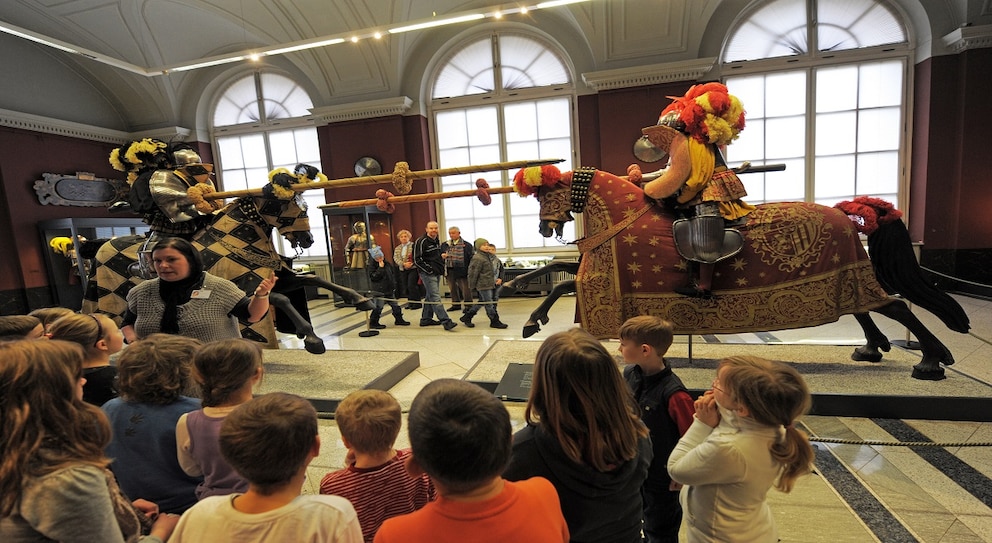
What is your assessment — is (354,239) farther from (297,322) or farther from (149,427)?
(149,427)

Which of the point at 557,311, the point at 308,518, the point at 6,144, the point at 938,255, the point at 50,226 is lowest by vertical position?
the point at 557,311

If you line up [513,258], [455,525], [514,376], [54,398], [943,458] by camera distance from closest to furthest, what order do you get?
[455,525] < [54,398] < [943,458] < [514,376] < [513,258]

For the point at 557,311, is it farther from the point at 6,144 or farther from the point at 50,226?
the point at 6,144

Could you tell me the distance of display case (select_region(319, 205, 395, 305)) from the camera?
8.18 meters

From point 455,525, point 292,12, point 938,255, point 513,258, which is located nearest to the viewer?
point 455,525

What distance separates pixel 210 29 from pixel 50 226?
196 inches

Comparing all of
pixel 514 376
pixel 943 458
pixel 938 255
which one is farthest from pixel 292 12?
pixel 938 255

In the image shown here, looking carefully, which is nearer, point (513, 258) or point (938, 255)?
point (938, 255)

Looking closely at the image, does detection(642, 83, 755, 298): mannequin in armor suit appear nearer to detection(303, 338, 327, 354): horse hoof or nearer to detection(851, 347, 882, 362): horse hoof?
detection(851, 347, 882, 362): horse hoof

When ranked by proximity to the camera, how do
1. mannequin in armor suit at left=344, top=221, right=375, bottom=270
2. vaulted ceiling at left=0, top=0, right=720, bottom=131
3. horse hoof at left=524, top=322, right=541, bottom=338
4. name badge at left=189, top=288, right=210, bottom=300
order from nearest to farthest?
name badge at left=189, top=288, right=210, bottom=300 < horse hoof at left=524, top=322, right=541, bottom=338 < vaulted ceiling at left=0, top=0, right=720, bottom=131 < mannequin in armor suit at left=344, top=221, right=375, bottom=270

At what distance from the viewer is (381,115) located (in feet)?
30.6

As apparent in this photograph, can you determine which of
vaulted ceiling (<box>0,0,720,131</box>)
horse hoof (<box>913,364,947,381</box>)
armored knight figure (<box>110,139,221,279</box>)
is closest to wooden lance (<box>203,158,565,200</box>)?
armored knight figure (<box>110,139,221,279</box>)

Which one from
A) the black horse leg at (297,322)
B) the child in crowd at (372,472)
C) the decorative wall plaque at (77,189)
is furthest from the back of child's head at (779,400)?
the decorative wall plaque at (77,189)

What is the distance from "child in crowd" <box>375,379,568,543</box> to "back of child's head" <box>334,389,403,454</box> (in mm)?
340
